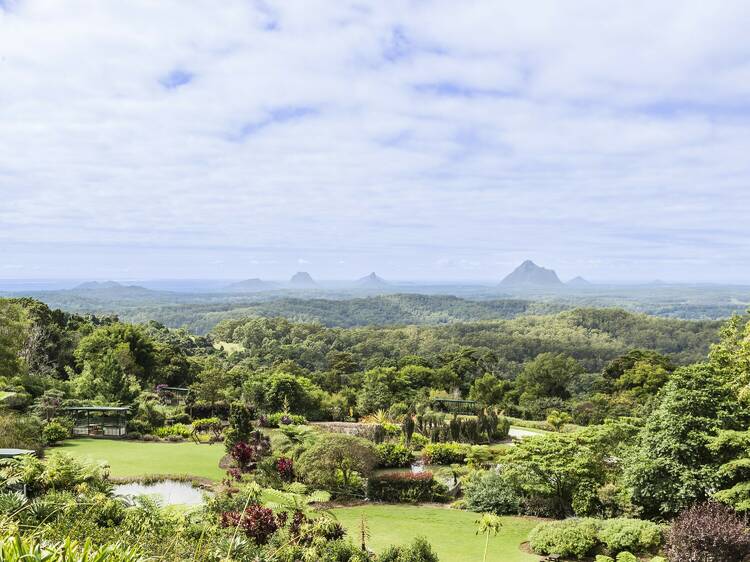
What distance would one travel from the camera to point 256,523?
8.02m

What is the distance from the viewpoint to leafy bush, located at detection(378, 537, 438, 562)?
8045mm

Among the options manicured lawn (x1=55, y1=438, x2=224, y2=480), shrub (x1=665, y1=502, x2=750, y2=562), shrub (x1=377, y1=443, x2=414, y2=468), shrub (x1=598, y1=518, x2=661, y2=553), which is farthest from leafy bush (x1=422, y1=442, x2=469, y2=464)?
shrub (x1=665, y1=502, x2=750, y2=562)

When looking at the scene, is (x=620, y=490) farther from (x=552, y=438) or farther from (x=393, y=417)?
(x=393, y=417)

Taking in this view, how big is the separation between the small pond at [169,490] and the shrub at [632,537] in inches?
309

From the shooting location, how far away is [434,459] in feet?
57.3

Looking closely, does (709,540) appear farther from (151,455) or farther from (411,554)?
(151,455)

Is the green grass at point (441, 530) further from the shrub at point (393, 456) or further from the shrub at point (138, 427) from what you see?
the shrub at point (138, 427)

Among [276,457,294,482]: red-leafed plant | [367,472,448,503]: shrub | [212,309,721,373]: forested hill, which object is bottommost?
[212,309,721,373]: forested hill

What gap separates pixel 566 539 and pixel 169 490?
833 centimetres

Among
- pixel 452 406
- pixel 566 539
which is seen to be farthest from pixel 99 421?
pixel 452 406

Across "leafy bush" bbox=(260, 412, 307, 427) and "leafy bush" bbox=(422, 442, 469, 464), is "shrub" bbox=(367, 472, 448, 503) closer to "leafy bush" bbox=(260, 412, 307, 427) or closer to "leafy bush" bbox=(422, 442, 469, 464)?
"leafy bush" bbox=(422, 442, 469, 464)

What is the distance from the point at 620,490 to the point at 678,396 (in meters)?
2.36

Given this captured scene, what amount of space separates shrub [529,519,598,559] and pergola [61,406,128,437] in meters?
14.6

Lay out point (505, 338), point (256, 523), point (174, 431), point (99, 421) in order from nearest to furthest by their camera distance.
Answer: point (256, 523) < point (99, 421) < point (174, 431) < point (505, 338)
